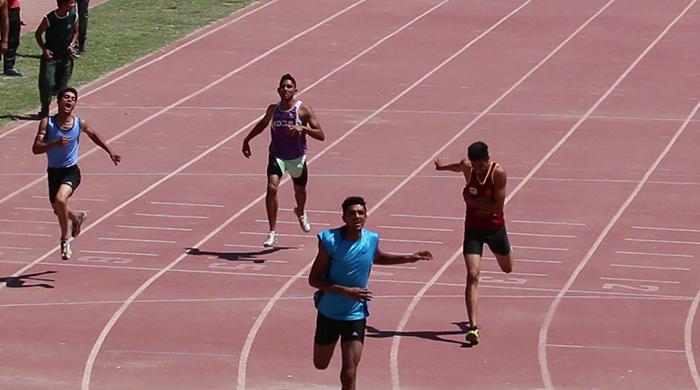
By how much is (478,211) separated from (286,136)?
11.9 ft

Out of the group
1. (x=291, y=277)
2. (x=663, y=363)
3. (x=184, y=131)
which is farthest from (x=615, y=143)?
(x=663, y=363)

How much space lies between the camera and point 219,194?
830 inches

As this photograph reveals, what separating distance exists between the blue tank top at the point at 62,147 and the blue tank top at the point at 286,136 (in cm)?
216

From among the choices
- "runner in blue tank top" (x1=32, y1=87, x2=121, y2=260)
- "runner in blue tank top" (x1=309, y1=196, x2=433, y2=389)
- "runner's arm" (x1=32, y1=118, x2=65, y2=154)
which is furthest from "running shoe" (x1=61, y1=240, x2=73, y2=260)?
"runner in blue tank top" (x1=309, y1=196, x2=433, y2=389)

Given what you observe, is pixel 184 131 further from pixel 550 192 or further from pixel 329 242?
pixel 329 242

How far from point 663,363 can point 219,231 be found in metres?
6.31

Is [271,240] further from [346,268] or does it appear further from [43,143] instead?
[346,268]

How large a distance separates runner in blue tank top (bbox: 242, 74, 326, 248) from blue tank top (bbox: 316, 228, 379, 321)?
19.3 ft

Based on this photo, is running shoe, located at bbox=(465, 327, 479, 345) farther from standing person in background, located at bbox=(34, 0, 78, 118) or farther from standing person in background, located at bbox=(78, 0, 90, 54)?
standing person in background, located at bbox=(78, 0, 90, 54)

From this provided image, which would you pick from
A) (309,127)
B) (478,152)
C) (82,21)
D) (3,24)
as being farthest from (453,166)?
(82,21)

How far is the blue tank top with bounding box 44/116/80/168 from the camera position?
17031 mm

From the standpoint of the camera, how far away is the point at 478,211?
15.2 metres

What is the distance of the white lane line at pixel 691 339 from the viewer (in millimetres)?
14359

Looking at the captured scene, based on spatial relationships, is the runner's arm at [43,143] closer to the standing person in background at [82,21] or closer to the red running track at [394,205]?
the red running track at [394,205]
